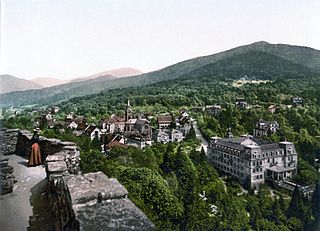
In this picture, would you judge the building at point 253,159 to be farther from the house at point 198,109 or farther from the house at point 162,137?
the house at point 198,109

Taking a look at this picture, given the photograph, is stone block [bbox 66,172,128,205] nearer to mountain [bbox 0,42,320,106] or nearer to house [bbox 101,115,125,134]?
house [bbox 101,115,125,134]

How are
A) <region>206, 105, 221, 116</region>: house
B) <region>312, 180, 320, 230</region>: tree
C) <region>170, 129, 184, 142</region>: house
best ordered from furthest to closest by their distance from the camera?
1. <region>206, 105, 221, 116</region>: house
2. <region>170, 129, 184, 142</region>: house
3. <region>312, 180, 320, 230</region>: tree

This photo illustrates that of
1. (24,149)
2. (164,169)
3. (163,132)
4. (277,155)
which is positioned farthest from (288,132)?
(24,149)

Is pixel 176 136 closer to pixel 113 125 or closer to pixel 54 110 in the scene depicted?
pixel 113 125

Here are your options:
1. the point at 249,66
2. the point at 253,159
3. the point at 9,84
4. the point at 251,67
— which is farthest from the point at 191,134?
the point at 249,66

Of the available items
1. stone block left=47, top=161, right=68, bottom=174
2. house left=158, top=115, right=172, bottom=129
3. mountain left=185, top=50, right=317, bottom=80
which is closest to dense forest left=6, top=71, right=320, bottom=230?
stone block left=47, top=161, right=68, bottom=174
